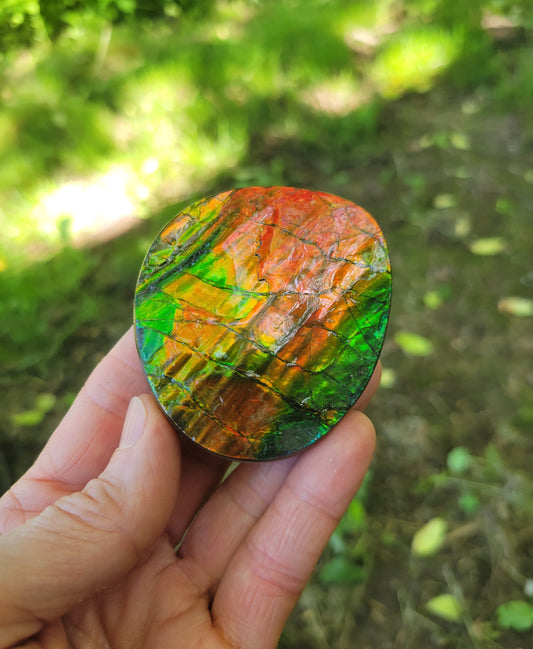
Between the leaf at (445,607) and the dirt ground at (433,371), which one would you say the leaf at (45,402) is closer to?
the dirt ground at (433,371)

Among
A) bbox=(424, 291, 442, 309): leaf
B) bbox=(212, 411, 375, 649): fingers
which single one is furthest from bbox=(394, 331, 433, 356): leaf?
bbox=(212, 411, 375, 649): fingers

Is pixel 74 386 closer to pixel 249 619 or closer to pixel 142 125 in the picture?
pixel 249 619

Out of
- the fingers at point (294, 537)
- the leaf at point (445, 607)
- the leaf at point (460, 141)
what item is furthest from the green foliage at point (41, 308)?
the leaf at point (460, 141)

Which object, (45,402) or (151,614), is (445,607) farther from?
(45,402)

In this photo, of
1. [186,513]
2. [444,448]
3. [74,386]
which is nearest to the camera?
[186,513]

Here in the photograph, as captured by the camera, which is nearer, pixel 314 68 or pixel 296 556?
pixel 296 556

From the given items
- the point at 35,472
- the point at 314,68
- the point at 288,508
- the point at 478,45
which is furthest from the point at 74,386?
the point at 478,45

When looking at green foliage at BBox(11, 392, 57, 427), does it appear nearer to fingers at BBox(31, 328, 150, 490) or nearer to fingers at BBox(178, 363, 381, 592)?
fingers at BBox(31, 328, 150, 490)

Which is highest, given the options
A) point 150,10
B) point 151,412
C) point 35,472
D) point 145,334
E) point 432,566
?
point 150,10
